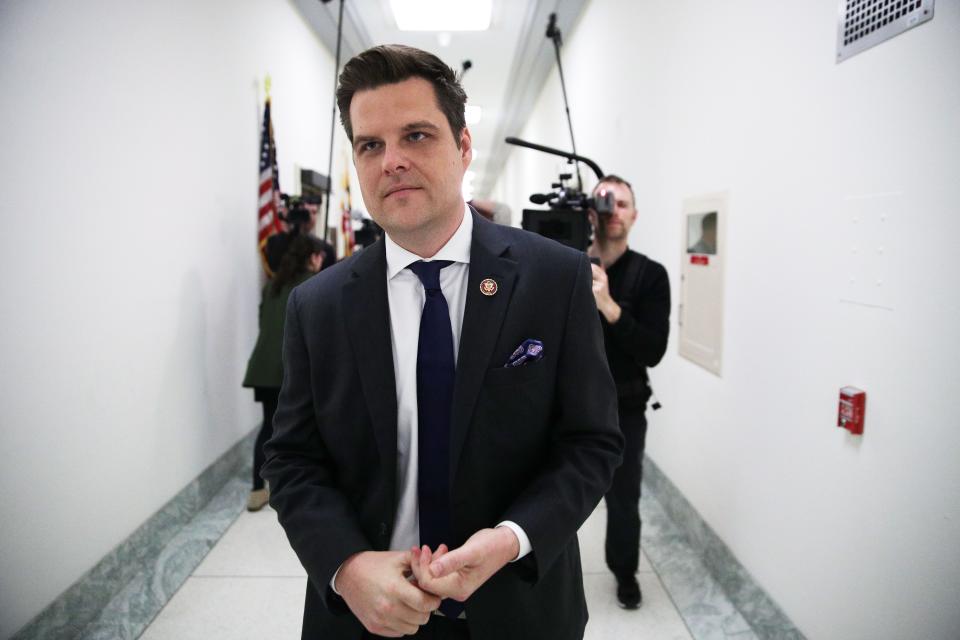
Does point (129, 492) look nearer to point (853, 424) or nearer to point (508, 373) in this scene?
point (508, 373)

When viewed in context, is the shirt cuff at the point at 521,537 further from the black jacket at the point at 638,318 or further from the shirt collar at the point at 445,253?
the black jacket at the point at 638,318

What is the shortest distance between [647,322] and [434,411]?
1298 mm

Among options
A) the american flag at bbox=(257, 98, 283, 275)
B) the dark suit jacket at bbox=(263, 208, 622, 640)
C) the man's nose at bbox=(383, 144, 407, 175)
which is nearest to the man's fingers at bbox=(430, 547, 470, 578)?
the dark suit jacket at bbox=(263, 208, 622, 640)

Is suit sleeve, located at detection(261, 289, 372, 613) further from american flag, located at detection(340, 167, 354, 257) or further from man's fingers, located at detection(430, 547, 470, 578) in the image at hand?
american flag, located at detection(340, 167, 354, 257)

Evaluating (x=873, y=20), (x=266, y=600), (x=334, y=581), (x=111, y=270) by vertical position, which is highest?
(x=873, y=20)

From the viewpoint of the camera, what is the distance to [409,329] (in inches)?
38.3

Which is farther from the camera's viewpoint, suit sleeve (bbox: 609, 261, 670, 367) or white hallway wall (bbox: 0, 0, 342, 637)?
suit sleeve (bbox: 609, 261, 670, 367)

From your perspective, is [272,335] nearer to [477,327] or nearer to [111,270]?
[111,270]

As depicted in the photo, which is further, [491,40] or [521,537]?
[491,40]

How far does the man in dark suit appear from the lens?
0.90m

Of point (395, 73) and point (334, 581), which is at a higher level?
point (395, 73)

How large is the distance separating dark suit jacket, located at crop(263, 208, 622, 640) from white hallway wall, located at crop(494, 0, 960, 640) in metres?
0.85

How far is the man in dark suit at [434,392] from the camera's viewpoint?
0.90m

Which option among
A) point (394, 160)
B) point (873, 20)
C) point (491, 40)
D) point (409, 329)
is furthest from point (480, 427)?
point (491, 40)
